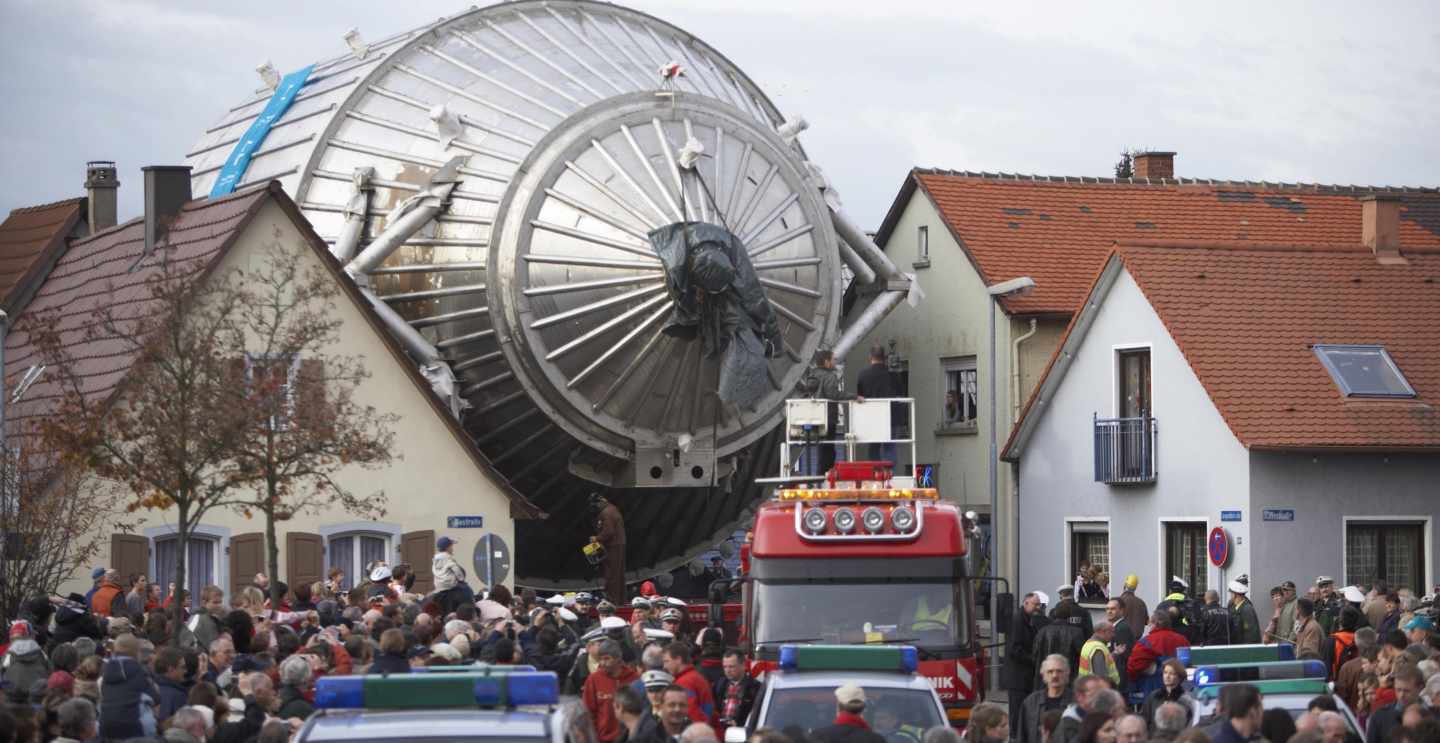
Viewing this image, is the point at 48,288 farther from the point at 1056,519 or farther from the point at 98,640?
the point at 98,640

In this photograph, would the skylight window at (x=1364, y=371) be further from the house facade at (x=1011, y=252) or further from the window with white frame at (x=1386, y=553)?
the house facade at (x=1011, y=252)

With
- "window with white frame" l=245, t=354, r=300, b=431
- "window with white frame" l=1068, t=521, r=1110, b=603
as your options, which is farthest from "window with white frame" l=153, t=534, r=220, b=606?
"window with white frame" l=1068, t=521, r=1110, b=603

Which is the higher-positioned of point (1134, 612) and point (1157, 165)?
point (1157, 165)

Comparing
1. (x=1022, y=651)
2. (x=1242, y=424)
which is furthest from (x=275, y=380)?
(x=1242, y=424)

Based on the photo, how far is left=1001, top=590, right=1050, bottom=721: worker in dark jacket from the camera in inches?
917

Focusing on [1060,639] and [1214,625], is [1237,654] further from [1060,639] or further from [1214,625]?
[1214,625]

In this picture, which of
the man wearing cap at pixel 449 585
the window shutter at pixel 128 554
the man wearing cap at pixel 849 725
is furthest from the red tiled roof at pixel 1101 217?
the man wearing cap at pixel 849 725

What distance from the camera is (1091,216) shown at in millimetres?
41219

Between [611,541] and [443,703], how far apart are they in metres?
20.6

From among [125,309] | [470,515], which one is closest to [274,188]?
[125,309]

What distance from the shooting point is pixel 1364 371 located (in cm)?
3177

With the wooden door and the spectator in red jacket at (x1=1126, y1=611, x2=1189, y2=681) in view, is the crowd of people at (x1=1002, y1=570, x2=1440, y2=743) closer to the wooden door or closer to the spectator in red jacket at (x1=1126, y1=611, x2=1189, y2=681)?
the spectator in red jacket at (x1=1126, y1=611, x2=1189, y2=681)

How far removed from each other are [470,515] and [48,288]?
9.11 metres

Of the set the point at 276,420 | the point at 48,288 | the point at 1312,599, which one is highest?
the point at 48,288
